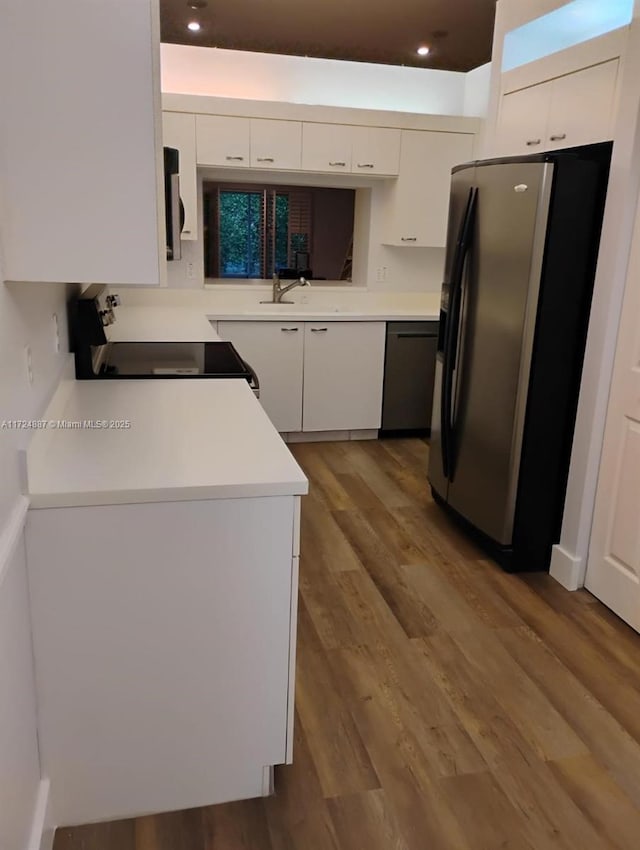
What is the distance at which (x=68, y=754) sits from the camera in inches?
65.7

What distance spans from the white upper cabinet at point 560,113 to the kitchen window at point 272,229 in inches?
73.2

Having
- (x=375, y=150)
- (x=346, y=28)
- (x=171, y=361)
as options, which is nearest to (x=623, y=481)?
(x=171, y=361)

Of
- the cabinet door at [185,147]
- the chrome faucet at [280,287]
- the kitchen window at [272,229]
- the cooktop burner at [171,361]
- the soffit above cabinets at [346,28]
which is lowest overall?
the cooktop burner at [171,361]

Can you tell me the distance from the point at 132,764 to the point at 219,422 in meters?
0.94

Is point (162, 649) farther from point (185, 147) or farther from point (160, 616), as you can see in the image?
point (185, 147)

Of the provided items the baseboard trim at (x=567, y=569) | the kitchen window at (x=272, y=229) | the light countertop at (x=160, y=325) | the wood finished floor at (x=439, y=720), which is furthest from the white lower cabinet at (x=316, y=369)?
the baseboard trim at (x=567, y=569)

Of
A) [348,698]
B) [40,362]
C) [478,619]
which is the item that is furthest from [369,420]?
[40,362]

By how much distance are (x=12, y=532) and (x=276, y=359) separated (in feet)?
→ 10.9

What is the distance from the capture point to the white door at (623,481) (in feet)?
8.48

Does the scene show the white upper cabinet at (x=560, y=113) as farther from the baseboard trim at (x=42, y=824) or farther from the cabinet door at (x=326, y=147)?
the baseboard trim at (x=42, y=824)

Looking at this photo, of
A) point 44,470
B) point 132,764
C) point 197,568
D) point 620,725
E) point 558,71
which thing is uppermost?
A: point 558,71

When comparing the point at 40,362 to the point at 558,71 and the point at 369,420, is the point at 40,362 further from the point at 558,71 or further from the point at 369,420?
the point at 369,420

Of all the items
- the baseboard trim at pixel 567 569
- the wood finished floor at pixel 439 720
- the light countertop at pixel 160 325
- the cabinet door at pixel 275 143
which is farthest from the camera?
the cabinet door at pixel 275 143

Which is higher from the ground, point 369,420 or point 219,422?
point 219,422
